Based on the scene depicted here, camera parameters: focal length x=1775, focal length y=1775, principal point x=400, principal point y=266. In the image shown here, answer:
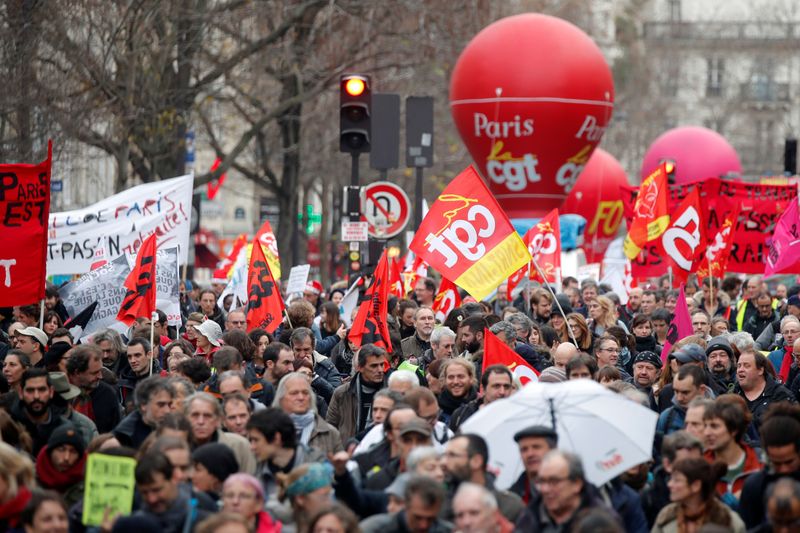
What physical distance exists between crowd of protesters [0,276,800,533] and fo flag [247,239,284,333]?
1.24 metres

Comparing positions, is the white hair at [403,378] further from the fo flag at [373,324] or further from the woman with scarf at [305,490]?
the fo flag at [373,324]

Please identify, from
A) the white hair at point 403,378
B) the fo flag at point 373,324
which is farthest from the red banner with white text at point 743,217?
the white hair at point 403,378

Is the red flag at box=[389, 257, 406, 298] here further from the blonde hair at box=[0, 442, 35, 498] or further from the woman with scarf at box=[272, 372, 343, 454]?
the blonde hair at box=[0, 442, 35, 498]

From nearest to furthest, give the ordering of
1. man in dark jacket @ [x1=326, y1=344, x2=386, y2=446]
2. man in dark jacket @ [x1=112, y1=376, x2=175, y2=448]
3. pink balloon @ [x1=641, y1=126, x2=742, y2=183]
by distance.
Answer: man in dark jacket @ [x1=112, y1=376, x2=175, y2=448] → man in dark jacket @ [x1=326, y1=344, x2=386, y2=446] → pink balloon @ [x1=641, y1=126, x2=742, y2=183]

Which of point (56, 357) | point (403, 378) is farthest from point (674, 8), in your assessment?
point (403, 378)

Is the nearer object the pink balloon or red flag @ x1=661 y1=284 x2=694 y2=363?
red flag @ x1=661 y1=284 x2=694 y2=363

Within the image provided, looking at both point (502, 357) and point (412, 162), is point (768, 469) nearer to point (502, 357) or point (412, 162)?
point (502, 357)

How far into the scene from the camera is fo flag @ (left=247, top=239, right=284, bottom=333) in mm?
15625

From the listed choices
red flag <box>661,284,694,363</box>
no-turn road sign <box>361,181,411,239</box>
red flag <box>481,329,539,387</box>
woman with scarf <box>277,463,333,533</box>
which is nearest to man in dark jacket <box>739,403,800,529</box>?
woman with scarf <box>277,463,333,533</box>

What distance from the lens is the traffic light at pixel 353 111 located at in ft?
58.4

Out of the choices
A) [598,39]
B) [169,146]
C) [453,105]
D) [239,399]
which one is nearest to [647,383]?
[239,399]

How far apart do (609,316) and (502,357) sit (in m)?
4.87

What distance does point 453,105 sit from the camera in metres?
30.8

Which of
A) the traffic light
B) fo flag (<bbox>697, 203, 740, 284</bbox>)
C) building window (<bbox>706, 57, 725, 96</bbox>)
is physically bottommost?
fo flag (<bbox>697, 203, 740, 284</bbox>)
